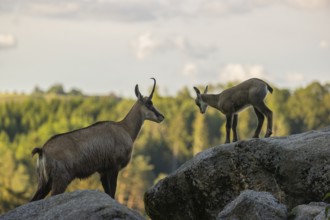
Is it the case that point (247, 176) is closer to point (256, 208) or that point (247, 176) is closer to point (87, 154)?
point (256, 208)

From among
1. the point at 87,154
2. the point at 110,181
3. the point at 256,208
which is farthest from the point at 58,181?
the point at 256,208

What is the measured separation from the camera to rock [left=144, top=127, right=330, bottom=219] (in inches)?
717

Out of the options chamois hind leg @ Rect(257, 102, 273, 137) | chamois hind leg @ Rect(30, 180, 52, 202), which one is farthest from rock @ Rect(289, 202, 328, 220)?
chamois hind leg @ Rect(257, 102, 273, 137)

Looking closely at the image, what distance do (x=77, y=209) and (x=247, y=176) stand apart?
3575mm

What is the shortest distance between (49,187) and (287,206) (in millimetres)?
5098

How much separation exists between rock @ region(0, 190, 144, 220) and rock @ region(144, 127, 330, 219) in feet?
7.09

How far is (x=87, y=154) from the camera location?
21422 mm

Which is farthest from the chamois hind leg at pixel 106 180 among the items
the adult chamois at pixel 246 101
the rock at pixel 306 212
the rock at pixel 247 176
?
the rock at pixel 306 212

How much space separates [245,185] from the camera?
61.5ft

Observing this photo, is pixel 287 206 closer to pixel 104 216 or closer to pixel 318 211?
pixel 318 211

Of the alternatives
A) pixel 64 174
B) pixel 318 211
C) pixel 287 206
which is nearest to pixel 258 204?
pixel 318 211

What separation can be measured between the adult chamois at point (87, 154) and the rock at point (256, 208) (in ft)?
16.3

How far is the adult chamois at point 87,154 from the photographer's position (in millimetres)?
20422

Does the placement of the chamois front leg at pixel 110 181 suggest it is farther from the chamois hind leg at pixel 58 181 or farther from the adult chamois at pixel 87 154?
the chamois hind leg at pixel 58 181
